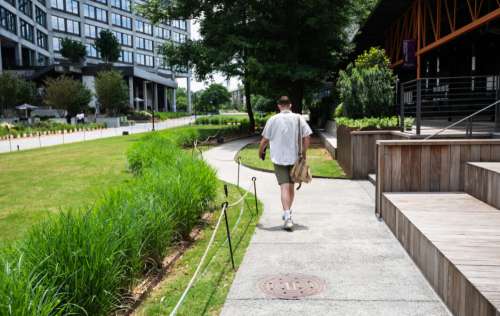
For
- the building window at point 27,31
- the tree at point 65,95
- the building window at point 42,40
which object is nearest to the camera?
the tree at point 65,95

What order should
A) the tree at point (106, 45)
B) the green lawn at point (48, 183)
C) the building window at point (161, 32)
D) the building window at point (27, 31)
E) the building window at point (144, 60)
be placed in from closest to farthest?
1. the green lawn at point (48, 183)
2. the building window at point (27, 31)
3. the tree at point (106, 45)
4. the building window at point (144, 60)
5. the building window at point (161, 32)

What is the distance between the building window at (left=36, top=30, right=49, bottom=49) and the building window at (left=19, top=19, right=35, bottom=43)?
3253 mm

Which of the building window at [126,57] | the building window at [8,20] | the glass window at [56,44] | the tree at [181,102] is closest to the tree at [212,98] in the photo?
the tree at [181,102]

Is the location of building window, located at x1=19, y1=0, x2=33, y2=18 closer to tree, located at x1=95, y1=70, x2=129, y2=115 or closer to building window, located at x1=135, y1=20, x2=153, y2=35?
tree, located at x1=95, y1=70, x2=129, y2=115

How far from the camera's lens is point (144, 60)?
106375 mm

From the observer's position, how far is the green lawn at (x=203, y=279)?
4.22 metres

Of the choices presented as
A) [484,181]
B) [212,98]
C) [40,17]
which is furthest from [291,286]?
[212,98]

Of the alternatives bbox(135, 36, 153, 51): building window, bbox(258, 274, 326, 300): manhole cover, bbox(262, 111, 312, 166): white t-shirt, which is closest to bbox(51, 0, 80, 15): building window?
bbox(135, 36, 153, 51): building window

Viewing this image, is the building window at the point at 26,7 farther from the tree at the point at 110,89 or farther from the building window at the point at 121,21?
the building window at the point at 121,21

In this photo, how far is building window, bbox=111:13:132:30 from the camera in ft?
313

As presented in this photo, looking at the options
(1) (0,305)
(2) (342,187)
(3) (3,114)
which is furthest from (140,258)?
(3) (3,114)

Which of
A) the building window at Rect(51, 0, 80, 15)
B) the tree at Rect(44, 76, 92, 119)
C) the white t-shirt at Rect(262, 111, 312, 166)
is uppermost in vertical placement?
the building window at Rect(51, 0, 80, 15)

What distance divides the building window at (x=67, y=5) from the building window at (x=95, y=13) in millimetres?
2082

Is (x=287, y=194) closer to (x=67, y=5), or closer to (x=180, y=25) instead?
(x=67, y=5)
